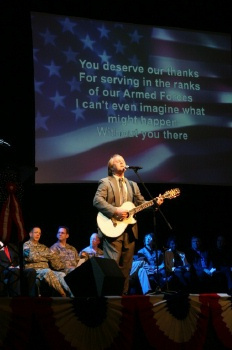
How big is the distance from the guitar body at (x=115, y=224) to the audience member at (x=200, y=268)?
2.64 meters

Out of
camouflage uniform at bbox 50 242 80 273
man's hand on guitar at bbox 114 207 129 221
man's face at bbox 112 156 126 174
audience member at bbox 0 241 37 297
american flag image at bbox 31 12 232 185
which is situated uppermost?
american flag image at bbox 31 12 232 185

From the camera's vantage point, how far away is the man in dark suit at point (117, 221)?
5.07m

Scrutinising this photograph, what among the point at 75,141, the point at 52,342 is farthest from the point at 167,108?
the point at 52,342

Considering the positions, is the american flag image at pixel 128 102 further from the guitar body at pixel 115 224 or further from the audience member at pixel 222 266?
the guitar body at pixel 115 224

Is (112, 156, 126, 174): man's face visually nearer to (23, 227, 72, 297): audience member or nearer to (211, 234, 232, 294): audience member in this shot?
(23, 227, 72, 297): audience member

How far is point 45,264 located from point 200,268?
248 centimetres

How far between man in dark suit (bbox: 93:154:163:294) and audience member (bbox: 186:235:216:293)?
8.25ft

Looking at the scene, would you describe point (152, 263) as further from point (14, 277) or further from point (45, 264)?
point (14, 277)

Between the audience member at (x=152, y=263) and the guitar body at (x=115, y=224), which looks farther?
the audience member at (x=152, y=263)

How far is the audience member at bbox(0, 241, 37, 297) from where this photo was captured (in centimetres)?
386

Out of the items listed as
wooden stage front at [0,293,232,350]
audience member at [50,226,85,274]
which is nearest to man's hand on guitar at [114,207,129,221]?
wooden stage front at [0,293,232,350]

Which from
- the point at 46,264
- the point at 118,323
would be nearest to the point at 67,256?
the point at 46,264

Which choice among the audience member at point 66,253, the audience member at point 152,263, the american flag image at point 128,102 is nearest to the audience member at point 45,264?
the audience member at point 66,253

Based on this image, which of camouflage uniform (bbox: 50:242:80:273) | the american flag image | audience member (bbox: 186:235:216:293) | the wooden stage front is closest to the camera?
the wooden stage front
